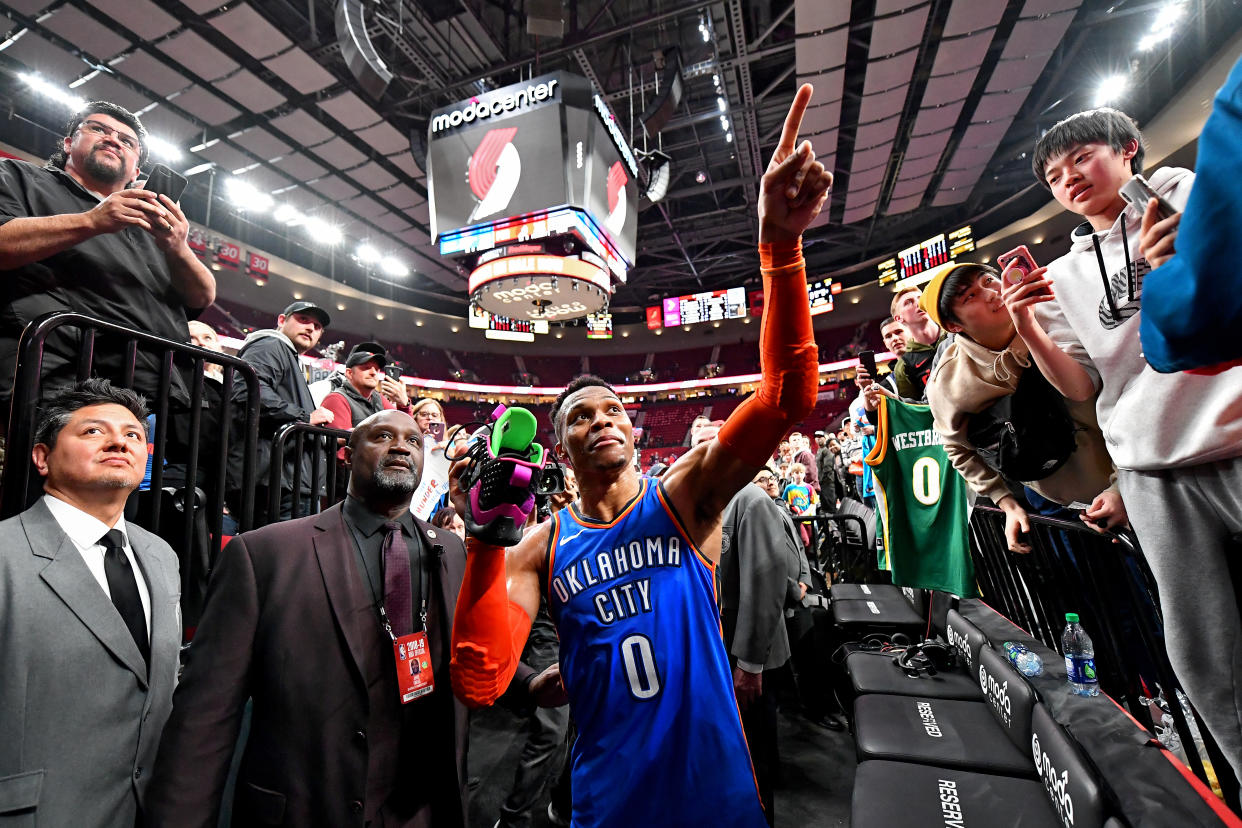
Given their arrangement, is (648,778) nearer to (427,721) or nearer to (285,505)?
(427,721)

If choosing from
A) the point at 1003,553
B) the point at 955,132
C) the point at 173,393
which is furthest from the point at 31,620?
the point at 955,132

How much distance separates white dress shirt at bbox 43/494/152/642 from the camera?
5.57 feet

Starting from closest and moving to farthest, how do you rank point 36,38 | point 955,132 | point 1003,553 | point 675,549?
point 675,549 < point 1003,553 < point 36,38 < point 955,132

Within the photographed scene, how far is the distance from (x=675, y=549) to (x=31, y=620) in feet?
6.31

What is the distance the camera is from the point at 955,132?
1145 cm

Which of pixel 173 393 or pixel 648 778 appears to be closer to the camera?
pixel 648 778

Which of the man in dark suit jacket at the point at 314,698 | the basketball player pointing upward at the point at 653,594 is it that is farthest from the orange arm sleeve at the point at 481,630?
the man in dark suit jacket at the point at 314,698

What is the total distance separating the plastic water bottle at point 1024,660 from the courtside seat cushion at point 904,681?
1.46 ft

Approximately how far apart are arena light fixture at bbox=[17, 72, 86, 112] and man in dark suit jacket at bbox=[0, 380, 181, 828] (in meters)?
11.1

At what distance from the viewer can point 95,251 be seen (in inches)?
85.7

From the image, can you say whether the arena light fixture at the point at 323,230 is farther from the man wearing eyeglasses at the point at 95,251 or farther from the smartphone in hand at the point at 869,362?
the smartphone in hand at the point at 869,362

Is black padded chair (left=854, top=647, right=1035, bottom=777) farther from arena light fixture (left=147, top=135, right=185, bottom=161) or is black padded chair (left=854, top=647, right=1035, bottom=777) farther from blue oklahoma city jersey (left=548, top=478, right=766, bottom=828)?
arena light fixture (left=147, top=135, right=185, bottom=161)

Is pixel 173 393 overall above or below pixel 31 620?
above

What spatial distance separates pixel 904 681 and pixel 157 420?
4.00m
